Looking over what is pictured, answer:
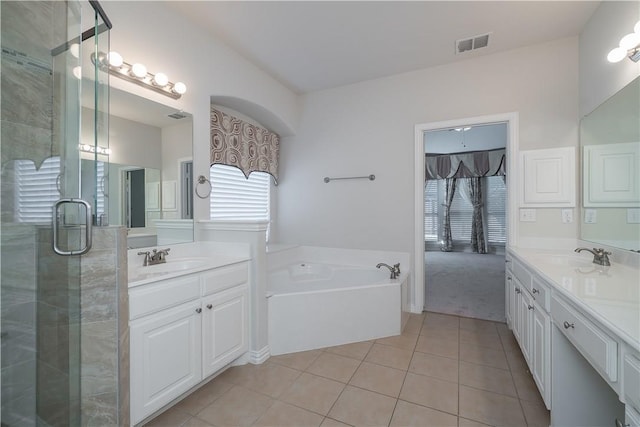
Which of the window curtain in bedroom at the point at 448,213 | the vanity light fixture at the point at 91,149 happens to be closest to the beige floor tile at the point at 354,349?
the vanity light fixture at the point at 91,149

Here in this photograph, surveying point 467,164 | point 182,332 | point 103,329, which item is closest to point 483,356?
point 182,332

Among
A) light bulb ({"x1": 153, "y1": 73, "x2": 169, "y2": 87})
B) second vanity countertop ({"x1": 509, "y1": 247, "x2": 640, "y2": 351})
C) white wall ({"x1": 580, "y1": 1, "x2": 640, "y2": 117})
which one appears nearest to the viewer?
second vanity countertop ({"x1": 509, "y1": 247, "x2": 640, "y2": 351})

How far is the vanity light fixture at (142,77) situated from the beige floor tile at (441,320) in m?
3.10

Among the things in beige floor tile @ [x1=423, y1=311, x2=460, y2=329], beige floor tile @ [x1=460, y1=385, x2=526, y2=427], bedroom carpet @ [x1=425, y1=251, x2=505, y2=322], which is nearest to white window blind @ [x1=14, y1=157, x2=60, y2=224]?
beige floor tile @ [x1=460, y1=385, x2=526, y2=427]

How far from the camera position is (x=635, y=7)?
5.51 ft

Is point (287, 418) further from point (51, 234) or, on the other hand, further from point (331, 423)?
point (51, 234)

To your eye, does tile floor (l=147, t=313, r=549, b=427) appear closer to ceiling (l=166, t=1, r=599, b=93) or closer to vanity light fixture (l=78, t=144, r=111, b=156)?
vanity light fixture (l=78, t=144, r=111, b=156)

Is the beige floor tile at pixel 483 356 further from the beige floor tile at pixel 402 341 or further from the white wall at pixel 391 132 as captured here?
the white wall at pixel 391 132

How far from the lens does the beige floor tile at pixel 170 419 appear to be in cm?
152

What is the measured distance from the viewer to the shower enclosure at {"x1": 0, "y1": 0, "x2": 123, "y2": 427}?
110 cm

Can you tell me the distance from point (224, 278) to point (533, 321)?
6.53 feet

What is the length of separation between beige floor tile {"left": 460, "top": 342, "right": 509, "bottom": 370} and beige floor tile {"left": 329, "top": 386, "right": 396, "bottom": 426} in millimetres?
877

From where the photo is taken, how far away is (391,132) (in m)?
3.18

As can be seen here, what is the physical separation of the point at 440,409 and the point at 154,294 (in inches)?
68.5
